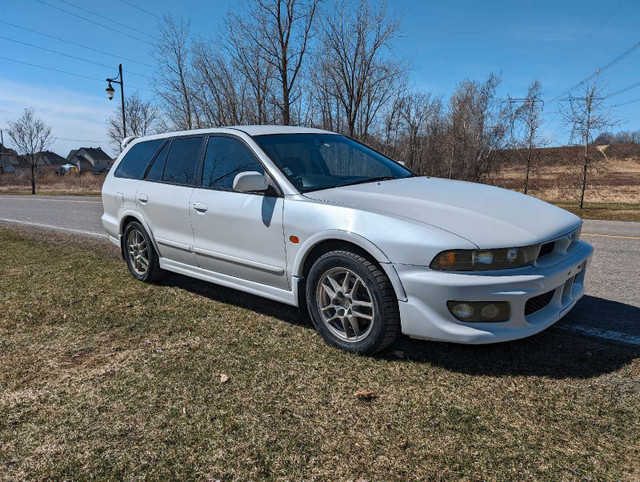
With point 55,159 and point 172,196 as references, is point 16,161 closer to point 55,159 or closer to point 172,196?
point 55,159

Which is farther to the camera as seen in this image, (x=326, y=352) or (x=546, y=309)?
(x=326, y=352)

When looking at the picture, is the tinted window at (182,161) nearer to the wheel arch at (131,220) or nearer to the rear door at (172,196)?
the rear door at (172,196)

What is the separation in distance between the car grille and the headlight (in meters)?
0.28

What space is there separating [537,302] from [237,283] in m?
2.37

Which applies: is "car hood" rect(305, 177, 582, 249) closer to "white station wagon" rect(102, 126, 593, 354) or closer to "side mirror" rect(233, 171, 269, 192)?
"white station wagon" rect(102, 126, 593, 354)

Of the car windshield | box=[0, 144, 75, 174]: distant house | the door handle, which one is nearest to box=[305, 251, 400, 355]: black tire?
the car windshield

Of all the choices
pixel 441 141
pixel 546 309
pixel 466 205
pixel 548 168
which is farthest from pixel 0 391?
pixel 548 168

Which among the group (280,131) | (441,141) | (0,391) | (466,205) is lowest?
(0,391)

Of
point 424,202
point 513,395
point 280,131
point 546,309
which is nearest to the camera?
point 513,395

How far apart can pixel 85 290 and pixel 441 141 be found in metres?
24.2

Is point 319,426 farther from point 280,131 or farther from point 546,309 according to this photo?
point 280,131

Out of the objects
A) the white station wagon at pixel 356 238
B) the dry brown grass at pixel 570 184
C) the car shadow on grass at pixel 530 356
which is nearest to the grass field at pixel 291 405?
the car shadow on grass at pixel 530 356

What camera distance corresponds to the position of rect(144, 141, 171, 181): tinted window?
4.94 m

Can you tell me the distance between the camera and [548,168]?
47.2m
